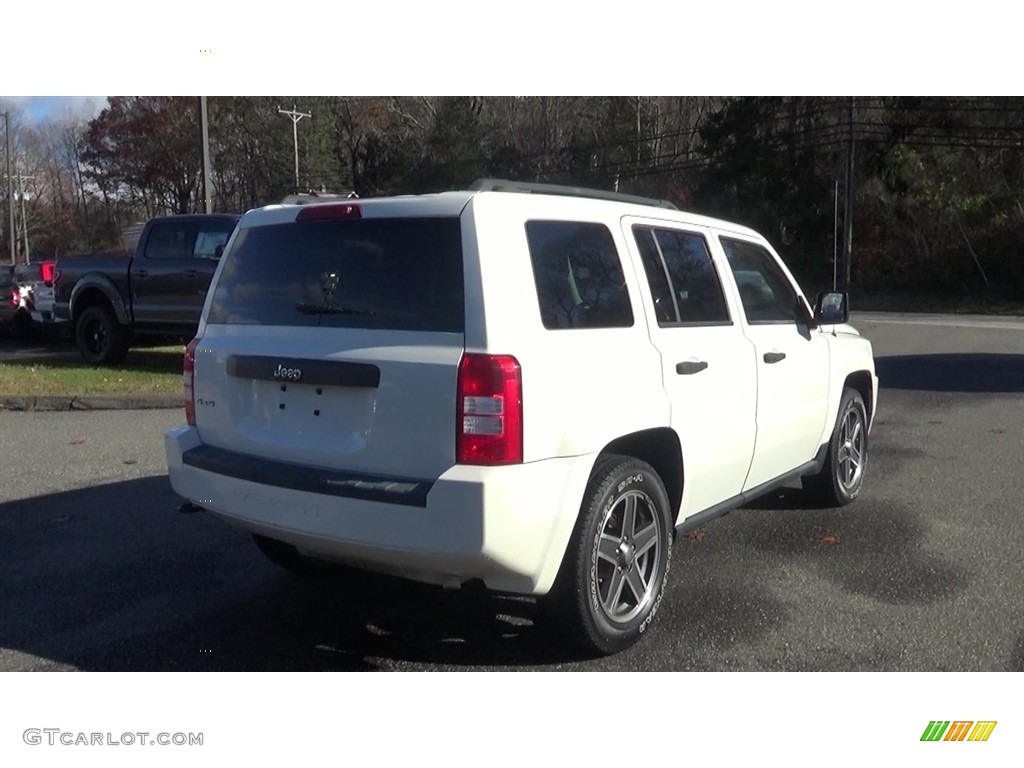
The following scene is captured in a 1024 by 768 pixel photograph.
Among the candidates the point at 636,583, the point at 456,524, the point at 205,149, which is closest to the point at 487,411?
the point at 456,524

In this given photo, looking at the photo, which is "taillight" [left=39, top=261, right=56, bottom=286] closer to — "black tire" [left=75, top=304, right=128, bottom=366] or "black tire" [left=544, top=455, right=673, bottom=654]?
"black tire" [left=75, top=304, right=128, bottom=366]

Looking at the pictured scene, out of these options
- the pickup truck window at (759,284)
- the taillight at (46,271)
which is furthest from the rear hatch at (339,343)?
the taillight at (46,271)

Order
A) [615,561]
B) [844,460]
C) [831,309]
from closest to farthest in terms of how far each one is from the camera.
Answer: [615,561] < [831,309] < [844,460]

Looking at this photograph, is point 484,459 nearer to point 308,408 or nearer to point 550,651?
point 308,408

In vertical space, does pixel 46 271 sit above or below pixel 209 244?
below

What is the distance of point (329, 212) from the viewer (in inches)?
162

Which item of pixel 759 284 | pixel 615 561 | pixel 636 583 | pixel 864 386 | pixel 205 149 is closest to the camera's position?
pixel 615 561

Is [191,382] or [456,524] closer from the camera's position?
[456,524]

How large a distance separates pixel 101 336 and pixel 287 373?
451 inches

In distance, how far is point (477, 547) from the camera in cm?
348

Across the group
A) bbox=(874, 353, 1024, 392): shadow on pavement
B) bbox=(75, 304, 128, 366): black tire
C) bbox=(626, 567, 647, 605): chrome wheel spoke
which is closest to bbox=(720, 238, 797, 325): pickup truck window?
bbox=(626, 567, 647, 605): chrome wheel spoke

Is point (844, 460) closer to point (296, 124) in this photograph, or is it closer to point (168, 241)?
point (168, 241)

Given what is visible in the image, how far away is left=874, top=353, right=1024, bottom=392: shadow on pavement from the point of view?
12.4m

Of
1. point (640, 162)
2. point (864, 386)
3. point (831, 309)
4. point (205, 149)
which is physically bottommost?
point (864, 386)
